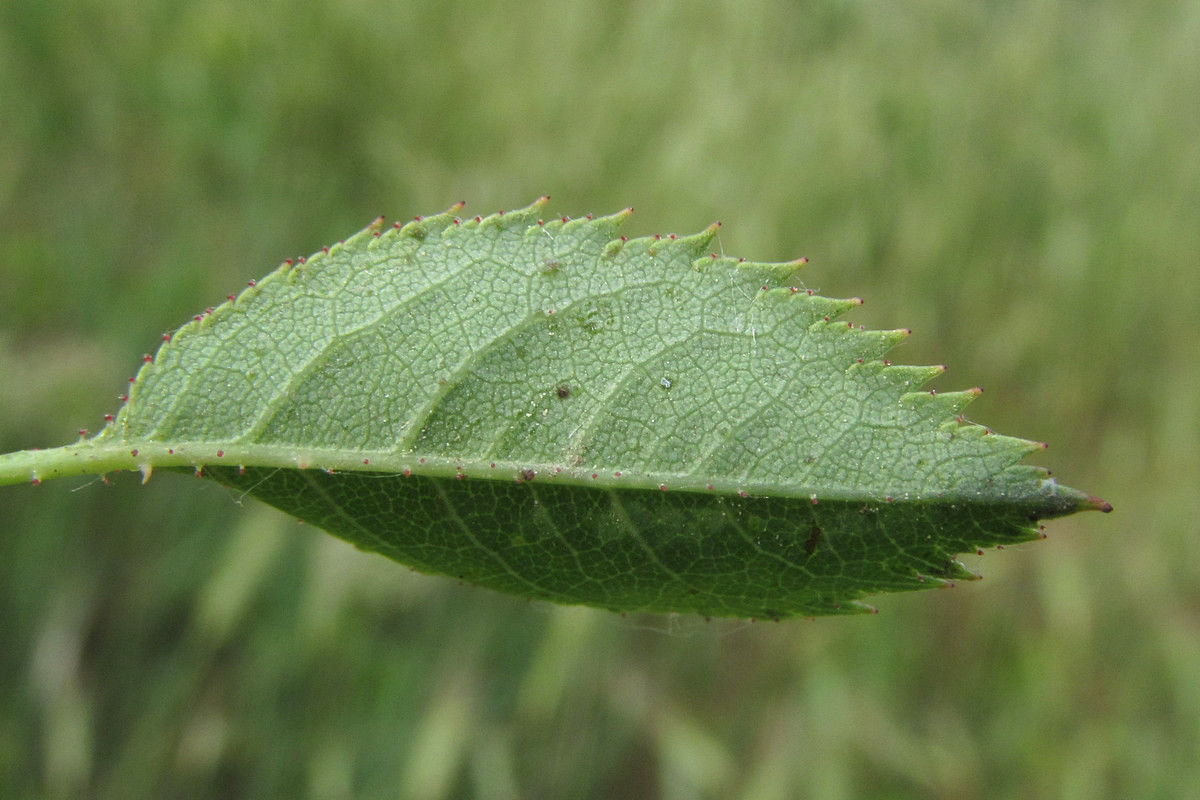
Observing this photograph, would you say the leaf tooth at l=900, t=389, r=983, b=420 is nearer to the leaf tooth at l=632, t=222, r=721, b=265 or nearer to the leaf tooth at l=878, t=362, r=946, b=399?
the leaf tooth at l=878, t=362, r=946, b=399

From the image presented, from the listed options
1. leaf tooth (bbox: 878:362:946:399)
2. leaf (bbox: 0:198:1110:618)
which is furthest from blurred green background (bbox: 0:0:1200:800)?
leaf tooth (bbox: 878:362:946:399)

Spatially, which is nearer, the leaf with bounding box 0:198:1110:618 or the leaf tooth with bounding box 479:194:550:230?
the leaf with bounding box 0:198:1110:618

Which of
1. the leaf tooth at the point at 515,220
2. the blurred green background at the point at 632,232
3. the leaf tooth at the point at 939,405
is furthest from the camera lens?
the blurred green background at the point at 632,232

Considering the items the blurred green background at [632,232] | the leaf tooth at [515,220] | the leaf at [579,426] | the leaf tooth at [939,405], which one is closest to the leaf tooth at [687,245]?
the leaf at [579,426]

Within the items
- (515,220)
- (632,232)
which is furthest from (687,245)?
(632,232)

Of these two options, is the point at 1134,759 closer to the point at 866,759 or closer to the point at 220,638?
the point at 866,759

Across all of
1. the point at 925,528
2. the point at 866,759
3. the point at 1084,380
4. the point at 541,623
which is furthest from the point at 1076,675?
the point at 925,528

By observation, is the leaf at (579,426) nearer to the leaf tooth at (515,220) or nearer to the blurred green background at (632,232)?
the leaf tooth at (515,220)
